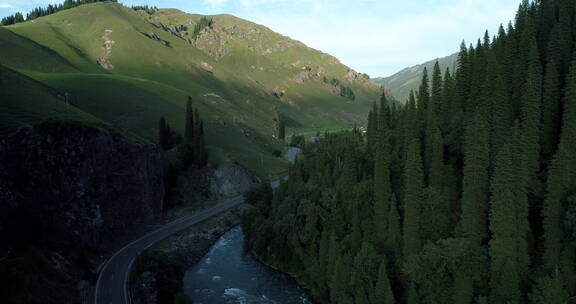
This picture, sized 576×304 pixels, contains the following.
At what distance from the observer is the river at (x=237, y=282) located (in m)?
82.2

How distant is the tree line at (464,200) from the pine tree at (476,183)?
0.61 ft

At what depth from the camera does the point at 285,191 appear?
4594 inches

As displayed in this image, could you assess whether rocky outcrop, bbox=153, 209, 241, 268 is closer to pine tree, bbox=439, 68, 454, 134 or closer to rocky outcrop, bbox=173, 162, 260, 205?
rocky outcrop, bbox=173, 162, 260, 205

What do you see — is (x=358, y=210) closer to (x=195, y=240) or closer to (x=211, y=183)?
(x=195, y=240)

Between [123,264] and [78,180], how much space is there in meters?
22.2

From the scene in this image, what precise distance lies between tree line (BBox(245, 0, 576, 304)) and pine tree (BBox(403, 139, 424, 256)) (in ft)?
0.61

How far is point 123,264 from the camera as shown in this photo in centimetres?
8762

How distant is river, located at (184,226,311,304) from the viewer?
8225 centimetres

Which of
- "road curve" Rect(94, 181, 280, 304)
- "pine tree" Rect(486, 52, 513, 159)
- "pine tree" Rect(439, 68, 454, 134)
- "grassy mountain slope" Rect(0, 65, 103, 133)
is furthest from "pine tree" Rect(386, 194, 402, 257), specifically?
"grassy mountain slope" Rect(0, 65, 103, 133)

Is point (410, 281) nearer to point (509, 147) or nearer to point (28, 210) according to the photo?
point (509, 147)

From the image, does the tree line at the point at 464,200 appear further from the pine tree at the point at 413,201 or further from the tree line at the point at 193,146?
the tree line at the point at 193,146

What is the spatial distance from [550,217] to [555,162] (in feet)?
28.3

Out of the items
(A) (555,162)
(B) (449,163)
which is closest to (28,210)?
(B) (449,163)

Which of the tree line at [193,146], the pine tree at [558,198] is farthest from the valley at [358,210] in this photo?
the tree line at [193,146]
